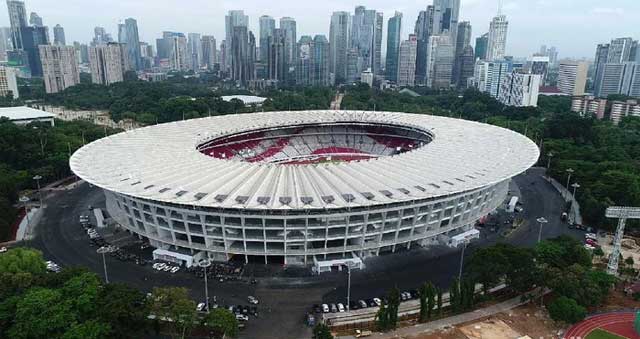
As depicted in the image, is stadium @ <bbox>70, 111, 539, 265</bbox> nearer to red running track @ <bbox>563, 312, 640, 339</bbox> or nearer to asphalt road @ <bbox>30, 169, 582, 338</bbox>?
asphalt road @ <bbox>30, 169, 582, 338</bbox>

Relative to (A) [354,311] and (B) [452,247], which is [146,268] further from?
(B) [452,247]

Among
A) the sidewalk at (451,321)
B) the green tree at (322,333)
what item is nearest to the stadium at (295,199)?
the sidewalk at (451,321)

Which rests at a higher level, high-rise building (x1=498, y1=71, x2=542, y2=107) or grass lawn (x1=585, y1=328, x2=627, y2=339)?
high-rise building (x1=498, y1=71, x2=542, y2=107)

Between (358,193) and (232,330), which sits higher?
(358,193)

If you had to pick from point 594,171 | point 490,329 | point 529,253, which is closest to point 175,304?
point 490,329

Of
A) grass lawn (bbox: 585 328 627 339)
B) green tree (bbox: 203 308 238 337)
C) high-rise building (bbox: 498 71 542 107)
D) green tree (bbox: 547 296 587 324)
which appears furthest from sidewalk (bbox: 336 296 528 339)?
high-rise building (bbox: 498 71 542 107)

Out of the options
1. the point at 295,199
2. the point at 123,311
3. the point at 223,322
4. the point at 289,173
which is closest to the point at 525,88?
the point at 289,173
